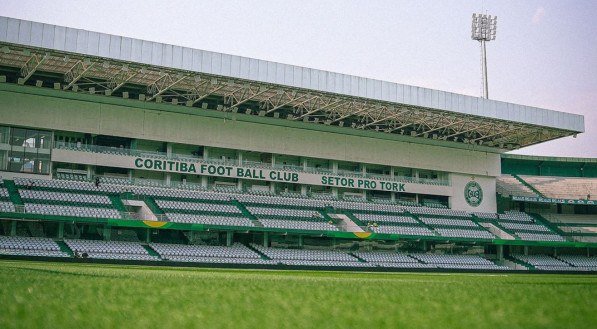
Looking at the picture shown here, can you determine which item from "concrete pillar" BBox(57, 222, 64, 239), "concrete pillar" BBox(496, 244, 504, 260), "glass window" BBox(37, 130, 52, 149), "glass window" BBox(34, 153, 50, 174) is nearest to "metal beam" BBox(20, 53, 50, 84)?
"glass window" BBox(37, 130, 52, 149)

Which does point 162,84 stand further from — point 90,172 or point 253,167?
point 253,167

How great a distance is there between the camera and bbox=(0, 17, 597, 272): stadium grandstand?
40.4 meters

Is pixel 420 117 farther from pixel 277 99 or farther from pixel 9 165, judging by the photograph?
pixel 9 165

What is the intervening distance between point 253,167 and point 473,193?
75.5 feet

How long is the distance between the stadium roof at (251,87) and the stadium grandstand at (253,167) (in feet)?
0.41

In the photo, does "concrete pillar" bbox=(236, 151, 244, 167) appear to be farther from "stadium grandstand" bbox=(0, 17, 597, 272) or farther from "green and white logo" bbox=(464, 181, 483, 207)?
"green and white logo" bbox=(464, 181, 483, 207)

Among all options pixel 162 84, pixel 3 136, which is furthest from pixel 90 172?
pixel 162 84

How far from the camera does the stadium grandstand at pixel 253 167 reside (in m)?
40.4

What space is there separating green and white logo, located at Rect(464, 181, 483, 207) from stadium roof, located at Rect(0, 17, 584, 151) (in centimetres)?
454

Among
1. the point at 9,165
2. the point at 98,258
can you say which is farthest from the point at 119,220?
the point at 9,165

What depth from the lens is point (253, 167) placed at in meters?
51.0

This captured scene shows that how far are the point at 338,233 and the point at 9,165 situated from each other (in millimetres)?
23433

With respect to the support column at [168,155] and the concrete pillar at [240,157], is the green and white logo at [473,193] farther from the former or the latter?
the support column at [168,155]

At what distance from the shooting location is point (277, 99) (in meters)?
48.4
